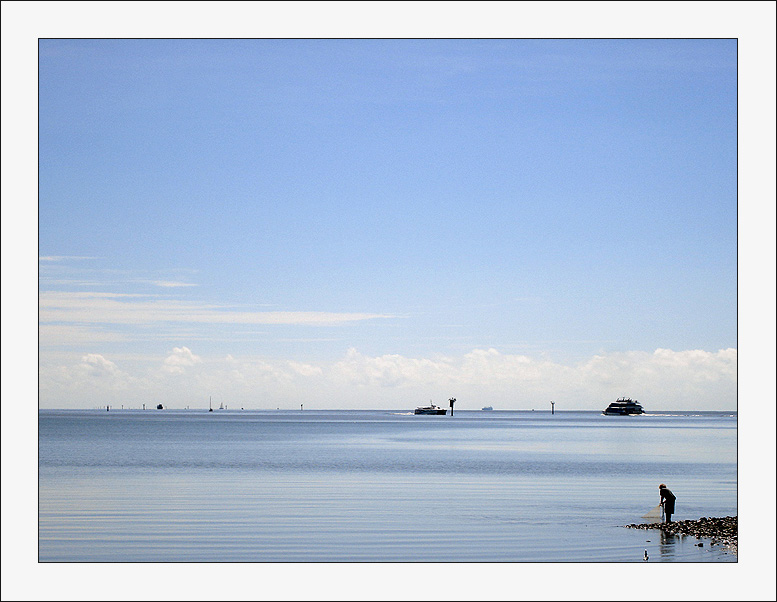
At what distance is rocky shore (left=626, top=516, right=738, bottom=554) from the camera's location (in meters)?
26.2

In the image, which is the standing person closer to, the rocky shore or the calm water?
the rocky shore

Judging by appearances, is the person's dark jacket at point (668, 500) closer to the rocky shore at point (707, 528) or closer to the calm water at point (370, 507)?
the rocky shore at point (707, 528)

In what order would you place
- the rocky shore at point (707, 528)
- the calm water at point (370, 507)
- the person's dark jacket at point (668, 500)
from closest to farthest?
the calm water at point (370, 507), the rocky shore at point (707, 528), the person's dark jacket at point (668, 500)

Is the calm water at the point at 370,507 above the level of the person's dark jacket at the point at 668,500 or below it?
below

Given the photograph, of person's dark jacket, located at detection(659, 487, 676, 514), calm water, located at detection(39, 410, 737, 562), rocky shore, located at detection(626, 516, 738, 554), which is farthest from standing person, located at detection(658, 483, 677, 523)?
calm water, located at detection(39, 410, 737, 562)

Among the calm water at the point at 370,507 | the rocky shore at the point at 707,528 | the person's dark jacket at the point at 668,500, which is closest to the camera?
the calm water at the point at 370,507

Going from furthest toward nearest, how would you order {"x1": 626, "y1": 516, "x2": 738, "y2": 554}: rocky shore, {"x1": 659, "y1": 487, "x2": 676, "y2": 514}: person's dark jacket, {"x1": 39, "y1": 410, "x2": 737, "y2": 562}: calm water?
{"x1": 659, "y1": 487, "x2": 676, "y2": 514}: person's dark jacket
{"x1": 626, "y1": 516, "x2": 738, "y2": 554}: rocky shore
{"x1": 39, "y1": 410, "x2": 737, "y2": 562}: calm water

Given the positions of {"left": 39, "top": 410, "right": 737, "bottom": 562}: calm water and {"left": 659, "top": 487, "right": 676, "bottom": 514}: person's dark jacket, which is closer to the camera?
{"left": 39, "top": 410, "right": 737, "bottom": 562}: calm water

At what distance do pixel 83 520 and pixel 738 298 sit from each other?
22250 mm

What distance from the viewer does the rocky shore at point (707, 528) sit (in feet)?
86.1

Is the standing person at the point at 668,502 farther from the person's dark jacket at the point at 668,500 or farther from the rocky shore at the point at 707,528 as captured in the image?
the rocky shore at the point at 707,528

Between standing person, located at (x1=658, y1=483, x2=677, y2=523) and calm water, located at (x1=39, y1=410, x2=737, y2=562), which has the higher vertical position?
standing person, located at (x1=658, y1=483, x2=677, y2=523)

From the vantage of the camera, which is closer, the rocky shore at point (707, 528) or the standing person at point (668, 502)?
the rocky shore at point (707, 528)

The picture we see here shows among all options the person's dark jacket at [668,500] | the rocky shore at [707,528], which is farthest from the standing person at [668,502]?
the rocky shore at [707,528]
